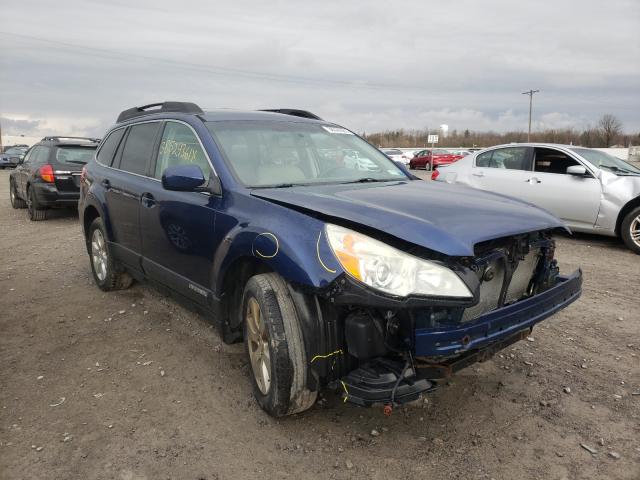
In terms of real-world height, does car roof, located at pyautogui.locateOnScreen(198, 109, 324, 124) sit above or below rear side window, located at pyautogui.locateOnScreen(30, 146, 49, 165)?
above

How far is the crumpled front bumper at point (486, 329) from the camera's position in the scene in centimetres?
231

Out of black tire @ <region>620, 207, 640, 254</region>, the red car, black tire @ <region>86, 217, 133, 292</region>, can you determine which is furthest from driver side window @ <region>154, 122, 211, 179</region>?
the red car

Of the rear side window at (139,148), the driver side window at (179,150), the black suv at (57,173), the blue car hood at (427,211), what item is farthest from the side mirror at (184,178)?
the black suv at (57,173)

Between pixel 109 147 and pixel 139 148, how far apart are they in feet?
3.09

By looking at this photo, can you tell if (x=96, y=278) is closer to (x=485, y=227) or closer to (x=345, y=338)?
(x=345, y=338)

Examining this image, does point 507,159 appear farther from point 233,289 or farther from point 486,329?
point 486,329

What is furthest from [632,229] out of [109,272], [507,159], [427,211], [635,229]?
[109,272]

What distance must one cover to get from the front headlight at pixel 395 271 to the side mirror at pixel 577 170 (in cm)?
603

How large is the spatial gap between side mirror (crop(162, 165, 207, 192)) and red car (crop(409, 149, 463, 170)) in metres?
33.1

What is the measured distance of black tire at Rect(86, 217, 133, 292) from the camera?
5000 millimetres

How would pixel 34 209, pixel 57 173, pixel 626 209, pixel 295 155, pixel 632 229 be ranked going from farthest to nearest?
pixel 34 209, pixel 57 173, pixel 626 209, pixel 632 229, pixel 295 155

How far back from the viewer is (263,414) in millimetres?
2994

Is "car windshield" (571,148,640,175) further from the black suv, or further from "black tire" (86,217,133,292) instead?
the black suv

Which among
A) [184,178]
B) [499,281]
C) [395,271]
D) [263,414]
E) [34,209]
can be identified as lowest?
[263,414]
